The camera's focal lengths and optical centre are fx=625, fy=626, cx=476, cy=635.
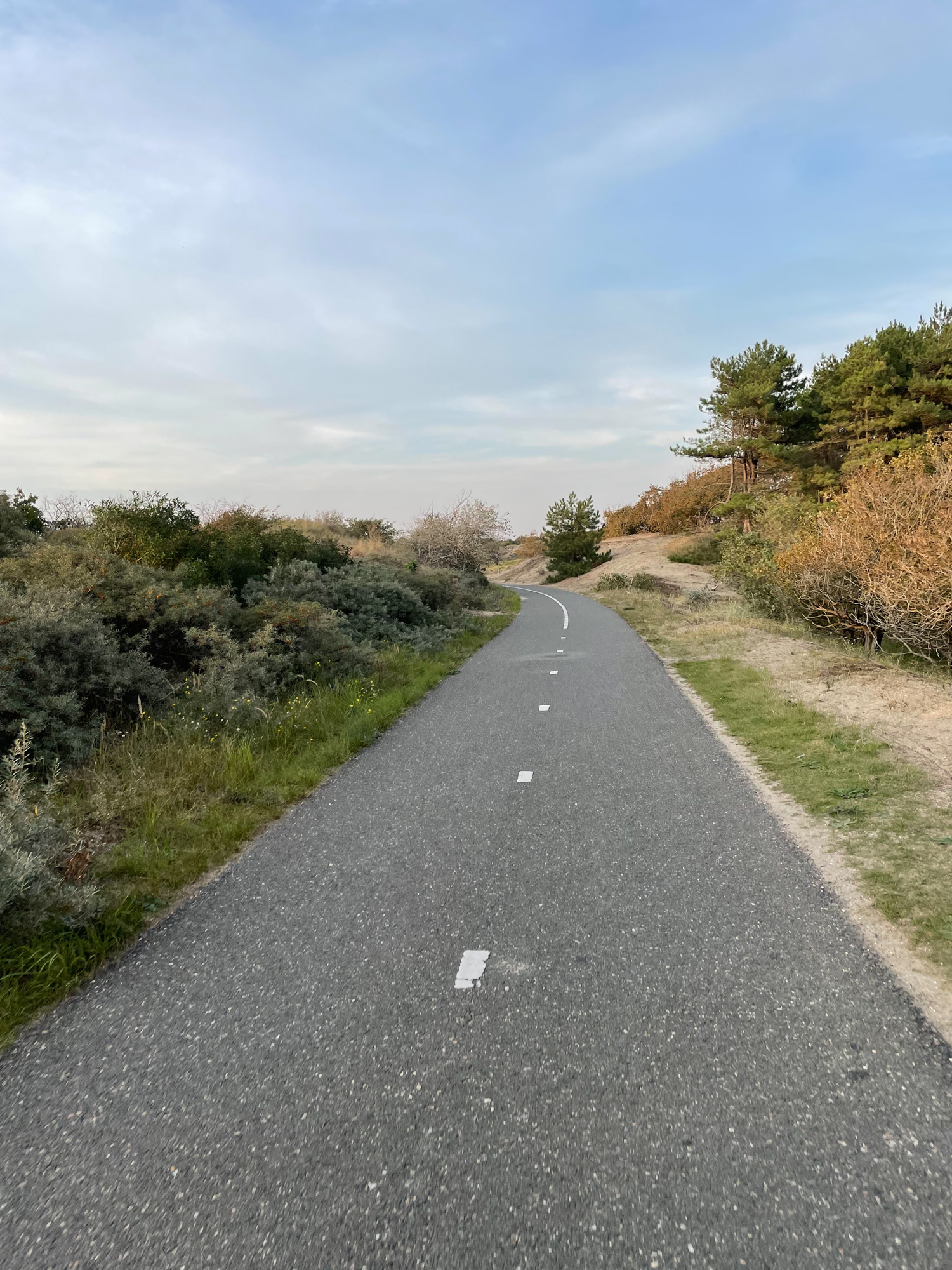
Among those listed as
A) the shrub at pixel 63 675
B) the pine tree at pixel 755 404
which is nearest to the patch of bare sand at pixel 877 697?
the shrub at pixel 63 675

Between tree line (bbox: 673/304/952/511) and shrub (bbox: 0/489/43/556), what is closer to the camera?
shrub (bbox: 0/489/43/556)

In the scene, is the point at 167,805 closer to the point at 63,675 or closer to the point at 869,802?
the point at 63,675

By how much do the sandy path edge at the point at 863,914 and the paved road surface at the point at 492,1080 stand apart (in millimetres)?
103

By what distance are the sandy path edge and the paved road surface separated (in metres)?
0.10

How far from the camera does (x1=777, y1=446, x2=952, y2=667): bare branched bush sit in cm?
984

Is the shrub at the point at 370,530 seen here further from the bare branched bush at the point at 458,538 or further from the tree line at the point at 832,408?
the tree line at the point at 832,408

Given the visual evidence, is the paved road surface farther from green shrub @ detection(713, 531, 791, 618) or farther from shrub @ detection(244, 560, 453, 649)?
green shrub @ detection(713, 531, 791, 618)

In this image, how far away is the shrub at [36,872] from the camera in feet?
11.1

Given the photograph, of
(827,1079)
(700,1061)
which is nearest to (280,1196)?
(700,1061)

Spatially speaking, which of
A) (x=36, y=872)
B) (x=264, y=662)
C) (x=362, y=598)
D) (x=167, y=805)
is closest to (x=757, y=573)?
(x=362, y=598)

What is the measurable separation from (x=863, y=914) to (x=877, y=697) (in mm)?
5610

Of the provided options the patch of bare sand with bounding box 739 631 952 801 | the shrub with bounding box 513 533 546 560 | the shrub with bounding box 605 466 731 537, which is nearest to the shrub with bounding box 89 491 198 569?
the patch of bare sand with bounding box 739 631 952 801

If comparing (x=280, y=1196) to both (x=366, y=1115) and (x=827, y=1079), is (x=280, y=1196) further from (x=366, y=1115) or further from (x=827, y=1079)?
(x=827, y=1079)

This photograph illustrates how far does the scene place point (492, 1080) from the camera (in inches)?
100
